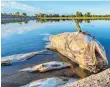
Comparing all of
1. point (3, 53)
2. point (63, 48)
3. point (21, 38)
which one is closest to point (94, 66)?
point (63, 48)

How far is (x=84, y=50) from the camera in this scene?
5836mm

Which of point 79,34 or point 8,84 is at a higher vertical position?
point 79,34

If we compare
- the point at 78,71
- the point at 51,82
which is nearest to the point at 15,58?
the point at 78,71

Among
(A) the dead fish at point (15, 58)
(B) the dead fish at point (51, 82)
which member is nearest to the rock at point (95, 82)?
(B) the dead fish at point (51, 82)

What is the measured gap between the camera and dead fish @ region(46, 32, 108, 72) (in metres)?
5.68

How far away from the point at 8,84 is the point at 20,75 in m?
0.41

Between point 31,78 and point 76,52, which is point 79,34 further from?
point 31,78

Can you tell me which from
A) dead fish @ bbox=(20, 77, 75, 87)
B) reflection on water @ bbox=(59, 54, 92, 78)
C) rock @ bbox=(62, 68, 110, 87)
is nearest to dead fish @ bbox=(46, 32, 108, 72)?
reflection on water @ bbox=(59, 54, 92, 78)

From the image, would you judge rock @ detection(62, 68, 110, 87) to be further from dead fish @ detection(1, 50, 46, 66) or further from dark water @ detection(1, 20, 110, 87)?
dead fish @ detection(1, 50, 46, 66)

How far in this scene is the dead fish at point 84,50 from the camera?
568 centimetres

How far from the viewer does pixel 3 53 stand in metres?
6.71

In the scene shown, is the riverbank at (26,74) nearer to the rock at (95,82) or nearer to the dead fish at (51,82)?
the dead fish at (51,82)

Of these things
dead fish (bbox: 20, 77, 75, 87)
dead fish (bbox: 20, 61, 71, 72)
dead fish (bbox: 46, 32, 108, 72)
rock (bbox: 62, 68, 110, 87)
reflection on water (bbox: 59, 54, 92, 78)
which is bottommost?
reflection on water (bbox: 59, 54, 92, 78)

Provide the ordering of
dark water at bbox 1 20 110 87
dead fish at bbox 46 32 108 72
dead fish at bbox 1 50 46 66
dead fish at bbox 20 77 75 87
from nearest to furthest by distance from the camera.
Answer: dead fish at bbox 20 77 75 87
dark water at bbox 1 20 110 87
dead fish at bbox 46 32 108 72
dead fish at bbox 1 50 46 66
